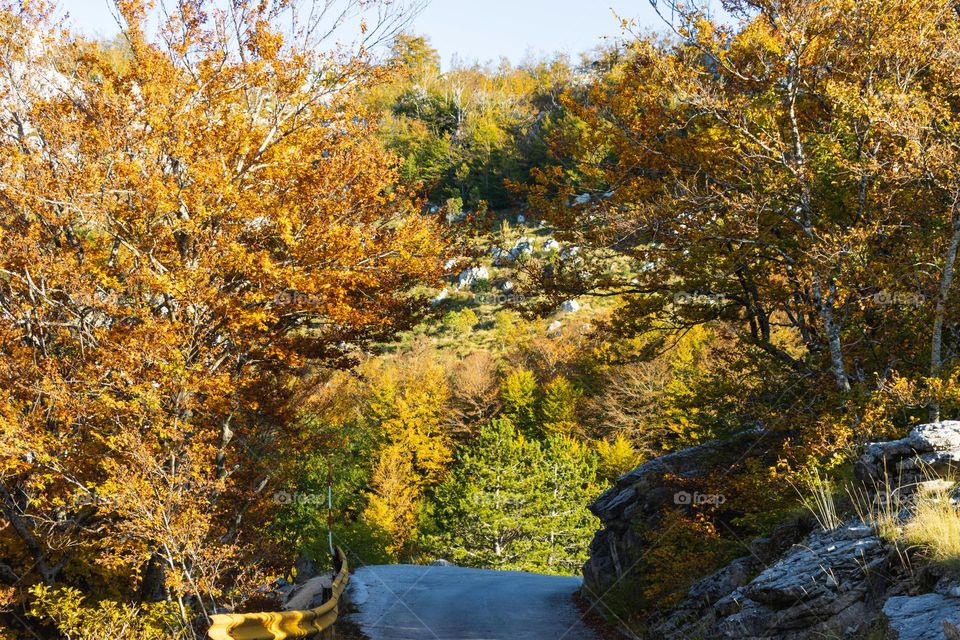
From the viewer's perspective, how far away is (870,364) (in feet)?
38.3

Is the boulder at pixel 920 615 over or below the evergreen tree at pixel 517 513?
over

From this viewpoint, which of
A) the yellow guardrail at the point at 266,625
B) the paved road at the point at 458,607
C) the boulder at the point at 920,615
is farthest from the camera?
the paved road at the point at 458,607

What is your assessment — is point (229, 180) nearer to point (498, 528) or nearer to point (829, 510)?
point (829, 510)

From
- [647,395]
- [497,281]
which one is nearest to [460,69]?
[497,281]

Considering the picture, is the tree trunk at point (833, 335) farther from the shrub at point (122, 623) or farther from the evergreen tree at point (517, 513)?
the evergreen tree at point (517, 513)

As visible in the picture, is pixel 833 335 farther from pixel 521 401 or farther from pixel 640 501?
pixel 521 401

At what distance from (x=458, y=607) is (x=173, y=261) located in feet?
25.5

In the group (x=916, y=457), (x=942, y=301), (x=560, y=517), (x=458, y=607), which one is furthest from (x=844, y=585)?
(x=560, y=517)

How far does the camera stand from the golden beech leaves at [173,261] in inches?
417

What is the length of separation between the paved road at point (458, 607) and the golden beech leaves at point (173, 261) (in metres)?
2.48

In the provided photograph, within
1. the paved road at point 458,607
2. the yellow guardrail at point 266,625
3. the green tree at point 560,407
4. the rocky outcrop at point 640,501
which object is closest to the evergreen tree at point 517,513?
the green tree at point 560,407

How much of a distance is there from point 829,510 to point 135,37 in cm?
1254

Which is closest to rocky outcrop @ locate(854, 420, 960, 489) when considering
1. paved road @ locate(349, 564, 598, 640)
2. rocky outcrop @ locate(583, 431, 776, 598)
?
rocky outcrop @ locate(583, 431, 776, 598)

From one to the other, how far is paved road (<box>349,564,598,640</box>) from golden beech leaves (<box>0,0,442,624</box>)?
2.48 m
